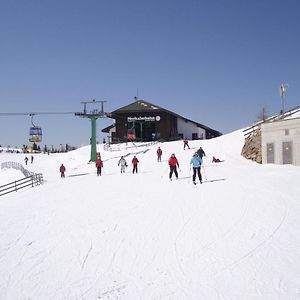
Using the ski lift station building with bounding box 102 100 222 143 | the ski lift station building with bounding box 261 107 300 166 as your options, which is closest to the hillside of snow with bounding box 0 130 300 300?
the ski lift station building with bounding box 261 107 300 166

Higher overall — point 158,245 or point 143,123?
point 143,123

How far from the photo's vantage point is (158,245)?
29.1ft

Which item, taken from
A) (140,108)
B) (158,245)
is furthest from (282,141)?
(140,108)

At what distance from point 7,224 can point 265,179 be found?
38.4 feet

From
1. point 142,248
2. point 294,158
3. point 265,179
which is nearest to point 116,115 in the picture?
point 294,158

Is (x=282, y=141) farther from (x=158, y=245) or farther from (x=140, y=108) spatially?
(x=140, y=108)

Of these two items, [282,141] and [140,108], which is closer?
[282,141]

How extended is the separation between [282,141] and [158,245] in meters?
18.1

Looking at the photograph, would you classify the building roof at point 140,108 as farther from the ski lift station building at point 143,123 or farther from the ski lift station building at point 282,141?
the ski lift station building at point 282,141

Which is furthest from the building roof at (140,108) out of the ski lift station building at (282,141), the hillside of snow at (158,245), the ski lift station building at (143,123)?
the hillside of snow at (158,245)

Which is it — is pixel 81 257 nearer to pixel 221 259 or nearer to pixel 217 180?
pixel 221 259

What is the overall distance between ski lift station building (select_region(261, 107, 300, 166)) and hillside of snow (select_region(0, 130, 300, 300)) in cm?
798

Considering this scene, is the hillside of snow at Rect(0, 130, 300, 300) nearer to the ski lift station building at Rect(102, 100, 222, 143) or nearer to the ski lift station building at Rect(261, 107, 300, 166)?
the ski lift station building at Rect(261, 107, 300, 166)

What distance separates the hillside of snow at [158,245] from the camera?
21.9ft
